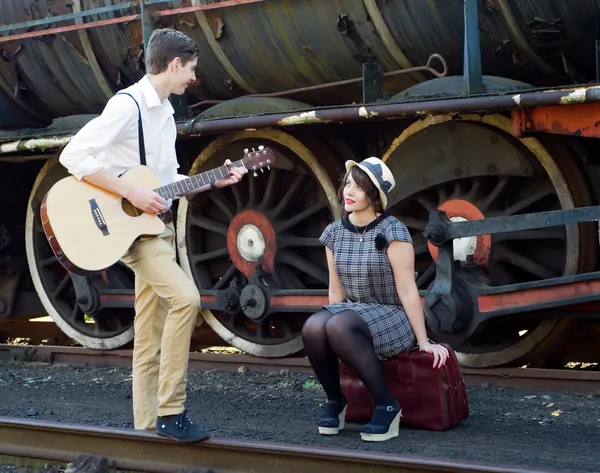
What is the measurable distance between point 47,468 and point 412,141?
109 inches

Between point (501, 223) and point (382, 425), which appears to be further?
point (501, 223)

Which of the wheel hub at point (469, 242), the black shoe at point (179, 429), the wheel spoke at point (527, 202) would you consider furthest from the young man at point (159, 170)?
the wheel spoke at point (527, 202)

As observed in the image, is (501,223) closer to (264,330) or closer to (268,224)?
(268,224)

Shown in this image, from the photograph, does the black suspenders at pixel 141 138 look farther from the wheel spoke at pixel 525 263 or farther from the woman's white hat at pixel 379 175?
the wheel spoke at pixel 525 263

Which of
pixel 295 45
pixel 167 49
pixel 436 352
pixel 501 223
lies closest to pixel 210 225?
pixel 295 45

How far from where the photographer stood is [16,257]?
8.99 metres

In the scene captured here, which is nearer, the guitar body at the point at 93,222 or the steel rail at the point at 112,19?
the guitar body at the point at 93,222

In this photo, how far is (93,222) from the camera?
4.66m

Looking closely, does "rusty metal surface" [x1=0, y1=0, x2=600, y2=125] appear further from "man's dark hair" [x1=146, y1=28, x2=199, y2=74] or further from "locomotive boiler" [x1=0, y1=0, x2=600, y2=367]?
"man's dark hair" [x1=146, y1=28, x2=199, y2=74]

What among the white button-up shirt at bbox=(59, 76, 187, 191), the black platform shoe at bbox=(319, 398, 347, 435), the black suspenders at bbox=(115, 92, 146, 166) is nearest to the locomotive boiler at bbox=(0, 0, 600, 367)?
the black platform shoe at bbox=(319, 398, 347, 435)

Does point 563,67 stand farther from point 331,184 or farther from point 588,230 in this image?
point 331,184

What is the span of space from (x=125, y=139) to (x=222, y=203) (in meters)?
2.82

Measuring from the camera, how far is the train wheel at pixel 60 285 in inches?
323

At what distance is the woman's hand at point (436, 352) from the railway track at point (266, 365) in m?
1.43
